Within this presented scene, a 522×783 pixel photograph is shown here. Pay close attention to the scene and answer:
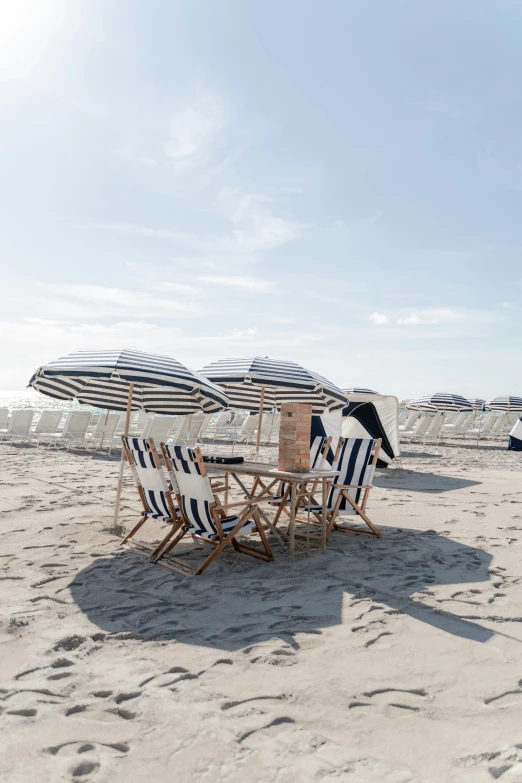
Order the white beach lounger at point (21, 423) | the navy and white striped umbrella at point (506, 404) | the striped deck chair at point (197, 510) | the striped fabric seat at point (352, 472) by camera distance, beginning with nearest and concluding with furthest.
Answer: the striped deck chair at point (197, 510), the striped fabric seat at point (352, 472), the white beach lounger at point (21, 423), the navy and white striped umbrella at point (506, 404)

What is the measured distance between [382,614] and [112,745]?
1.82 metres

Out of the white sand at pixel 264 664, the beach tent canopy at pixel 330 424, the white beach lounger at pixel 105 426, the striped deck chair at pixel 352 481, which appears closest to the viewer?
the white sand at pixel 264 664

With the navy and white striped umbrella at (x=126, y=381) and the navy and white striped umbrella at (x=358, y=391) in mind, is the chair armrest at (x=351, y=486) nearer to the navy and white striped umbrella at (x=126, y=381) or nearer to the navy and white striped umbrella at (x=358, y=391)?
the navy and white striped umbrella at (x=126, y=381)

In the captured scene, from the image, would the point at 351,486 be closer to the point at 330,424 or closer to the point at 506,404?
the point at 330,424

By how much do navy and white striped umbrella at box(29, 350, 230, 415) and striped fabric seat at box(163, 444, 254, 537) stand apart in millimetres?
1035

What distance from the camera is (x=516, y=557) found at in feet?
15.7

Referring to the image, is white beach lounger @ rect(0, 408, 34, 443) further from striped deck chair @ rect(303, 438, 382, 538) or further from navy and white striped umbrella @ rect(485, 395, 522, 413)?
navy and white striped umbrella @ rect(485, 395, 522, 413)

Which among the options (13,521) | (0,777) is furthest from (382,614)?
(13,521)

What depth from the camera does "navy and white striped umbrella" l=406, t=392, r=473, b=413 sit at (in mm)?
20062

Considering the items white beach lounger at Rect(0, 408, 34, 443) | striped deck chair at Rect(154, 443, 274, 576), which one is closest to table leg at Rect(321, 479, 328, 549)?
striped deck chair at Rect(154, 443, 274, 576)

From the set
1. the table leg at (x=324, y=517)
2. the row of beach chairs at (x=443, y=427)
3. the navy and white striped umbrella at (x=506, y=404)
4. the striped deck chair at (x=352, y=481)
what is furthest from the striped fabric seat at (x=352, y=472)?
the navy and white striped umbrella at (x=506, y=404)

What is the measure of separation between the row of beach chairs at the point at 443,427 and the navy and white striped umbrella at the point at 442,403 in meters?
0.36

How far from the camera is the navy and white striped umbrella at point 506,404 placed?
23203mm

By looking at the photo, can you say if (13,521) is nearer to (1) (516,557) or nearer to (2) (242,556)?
(2) (242,556)
